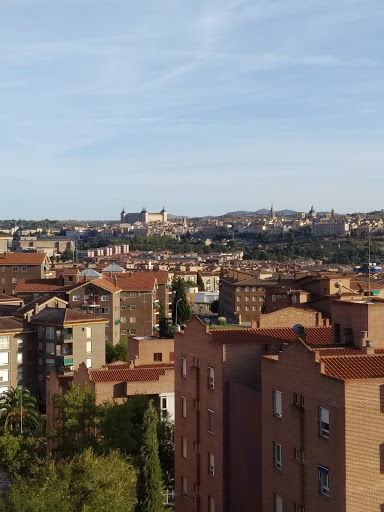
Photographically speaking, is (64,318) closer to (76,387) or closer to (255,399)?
(76,387)

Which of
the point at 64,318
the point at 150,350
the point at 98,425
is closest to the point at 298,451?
the point at 98,425

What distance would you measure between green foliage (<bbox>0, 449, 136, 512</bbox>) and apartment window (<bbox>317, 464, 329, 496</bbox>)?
6.20m

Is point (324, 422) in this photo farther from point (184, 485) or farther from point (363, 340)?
point (184, 485)

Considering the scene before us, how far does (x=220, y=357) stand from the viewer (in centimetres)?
2527

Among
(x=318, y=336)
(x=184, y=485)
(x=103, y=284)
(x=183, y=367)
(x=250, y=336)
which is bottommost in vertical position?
(x=184, y=485)

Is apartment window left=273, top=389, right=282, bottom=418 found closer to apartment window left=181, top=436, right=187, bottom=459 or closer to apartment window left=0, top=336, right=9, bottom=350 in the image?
apartment window left=181, top=436, right=187, bottom=459

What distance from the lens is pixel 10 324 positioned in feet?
179

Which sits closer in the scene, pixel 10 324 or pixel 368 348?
pixel 368 348

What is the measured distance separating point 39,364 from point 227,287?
48779mm

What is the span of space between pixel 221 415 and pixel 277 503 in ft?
12.4

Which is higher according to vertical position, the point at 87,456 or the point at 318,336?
the point at 318,336

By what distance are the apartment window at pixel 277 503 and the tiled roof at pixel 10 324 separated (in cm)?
3382

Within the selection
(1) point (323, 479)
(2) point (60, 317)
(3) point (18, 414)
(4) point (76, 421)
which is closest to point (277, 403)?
(1) point (323, 479)

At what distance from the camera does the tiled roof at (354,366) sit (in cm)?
1934
